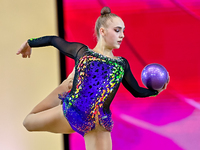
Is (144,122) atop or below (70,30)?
below

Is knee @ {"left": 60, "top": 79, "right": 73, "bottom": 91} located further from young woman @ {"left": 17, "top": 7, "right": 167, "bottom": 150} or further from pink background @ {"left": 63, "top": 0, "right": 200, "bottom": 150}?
pink background @ {"left": 63, "top": 0, "right": 200, "bottom": 150}

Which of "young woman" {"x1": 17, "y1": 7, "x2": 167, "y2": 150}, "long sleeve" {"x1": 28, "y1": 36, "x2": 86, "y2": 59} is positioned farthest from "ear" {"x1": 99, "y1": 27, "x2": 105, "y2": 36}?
"long sleeve" {"x1": 28, "y1": 36, "x2": 86, "y2": 59}

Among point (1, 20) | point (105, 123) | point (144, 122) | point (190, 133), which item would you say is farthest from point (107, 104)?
point (1, 20)

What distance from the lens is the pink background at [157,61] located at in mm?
3266

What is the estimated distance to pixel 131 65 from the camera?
135 inches

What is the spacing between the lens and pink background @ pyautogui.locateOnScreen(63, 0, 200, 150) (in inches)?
129

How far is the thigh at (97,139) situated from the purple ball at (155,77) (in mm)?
518

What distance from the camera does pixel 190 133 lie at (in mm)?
3240

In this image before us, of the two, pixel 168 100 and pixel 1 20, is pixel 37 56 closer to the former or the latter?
pixel 1 20

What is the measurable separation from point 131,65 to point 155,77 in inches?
49.7

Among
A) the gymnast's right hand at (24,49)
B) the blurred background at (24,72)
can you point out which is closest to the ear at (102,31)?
the gymnast's right hand at (24,49)

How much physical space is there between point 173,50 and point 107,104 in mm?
1632

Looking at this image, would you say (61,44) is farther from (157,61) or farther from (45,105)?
(157,61)

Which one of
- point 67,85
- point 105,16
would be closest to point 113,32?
point 105,16
